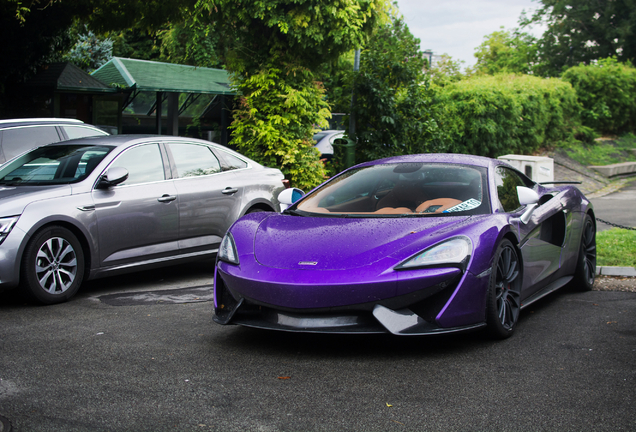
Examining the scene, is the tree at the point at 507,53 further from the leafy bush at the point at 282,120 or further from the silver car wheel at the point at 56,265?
the silver car wheel at the point at 56,265

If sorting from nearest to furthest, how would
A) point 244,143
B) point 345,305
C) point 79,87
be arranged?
point 345,305 < point 244,143 < point 79,87

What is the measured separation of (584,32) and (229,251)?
4371 centimetres

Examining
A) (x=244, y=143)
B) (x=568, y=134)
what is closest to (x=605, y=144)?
(x=568, y=134)

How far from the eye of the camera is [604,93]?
85.6 ft

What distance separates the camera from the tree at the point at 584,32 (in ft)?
134

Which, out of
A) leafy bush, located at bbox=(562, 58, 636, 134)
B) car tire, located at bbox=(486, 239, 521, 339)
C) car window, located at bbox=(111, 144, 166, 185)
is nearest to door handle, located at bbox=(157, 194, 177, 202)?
car window, located at bbox=(111, 144, 166, 185)

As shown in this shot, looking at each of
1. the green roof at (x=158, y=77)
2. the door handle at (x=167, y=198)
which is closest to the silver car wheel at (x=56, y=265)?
the door handle at (x=167, y=198)

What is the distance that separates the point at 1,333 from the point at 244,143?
304 inches

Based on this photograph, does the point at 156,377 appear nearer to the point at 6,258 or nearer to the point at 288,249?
the point at 288,249

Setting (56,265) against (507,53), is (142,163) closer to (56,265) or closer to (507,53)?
(56,265)

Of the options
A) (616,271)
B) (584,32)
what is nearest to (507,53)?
(584,32)

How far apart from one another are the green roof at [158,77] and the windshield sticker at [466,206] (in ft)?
48.5

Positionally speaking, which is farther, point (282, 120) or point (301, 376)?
point (282, 120)

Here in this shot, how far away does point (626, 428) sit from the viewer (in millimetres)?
3113
